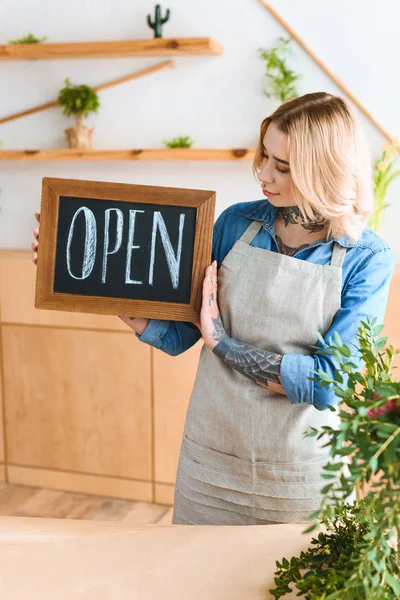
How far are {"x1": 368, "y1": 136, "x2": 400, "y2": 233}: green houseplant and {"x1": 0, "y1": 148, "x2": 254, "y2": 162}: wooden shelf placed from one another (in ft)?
1.78

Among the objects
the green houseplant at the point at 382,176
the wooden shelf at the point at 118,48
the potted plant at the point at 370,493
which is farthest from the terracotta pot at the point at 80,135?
the potted plant at the point at 370,493

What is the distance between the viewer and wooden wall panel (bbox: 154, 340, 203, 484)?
3.10 meters

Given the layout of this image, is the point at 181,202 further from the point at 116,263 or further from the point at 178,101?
the point at 178,101

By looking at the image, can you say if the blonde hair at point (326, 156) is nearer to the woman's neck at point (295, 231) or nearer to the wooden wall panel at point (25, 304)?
the woman's neck at point (295, 231)

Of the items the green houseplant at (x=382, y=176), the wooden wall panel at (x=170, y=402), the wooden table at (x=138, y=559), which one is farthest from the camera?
the wooden wall panel at (x=170, y=402)

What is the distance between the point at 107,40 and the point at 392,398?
2868 millimetres

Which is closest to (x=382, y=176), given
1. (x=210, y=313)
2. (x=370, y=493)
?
(x=210, y=313)

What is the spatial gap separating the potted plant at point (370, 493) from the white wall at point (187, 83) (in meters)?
2.24

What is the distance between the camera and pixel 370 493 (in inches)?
36.6

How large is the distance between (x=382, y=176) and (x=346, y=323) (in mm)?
1568

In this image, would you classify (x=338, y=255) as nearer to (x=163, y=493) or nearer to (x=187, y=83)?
(x=187, y=83)

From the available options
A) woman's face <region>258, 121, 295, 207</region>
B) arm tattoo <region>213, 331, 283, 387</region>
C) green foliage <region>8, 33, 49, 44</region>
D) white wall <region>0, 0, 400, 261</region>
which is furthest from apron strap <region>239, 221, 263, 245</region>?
green foliage <region>8, 33, 49, 44</region>

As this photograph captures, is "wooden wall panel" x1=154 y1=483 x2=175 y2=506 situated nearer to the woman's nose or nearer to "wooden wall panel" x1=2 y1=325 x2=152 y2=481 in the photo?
"wooden wall panel" x1=2 y1=325 x2=152 y2=481

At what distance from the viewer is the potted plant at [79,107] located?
3262 millimetres
